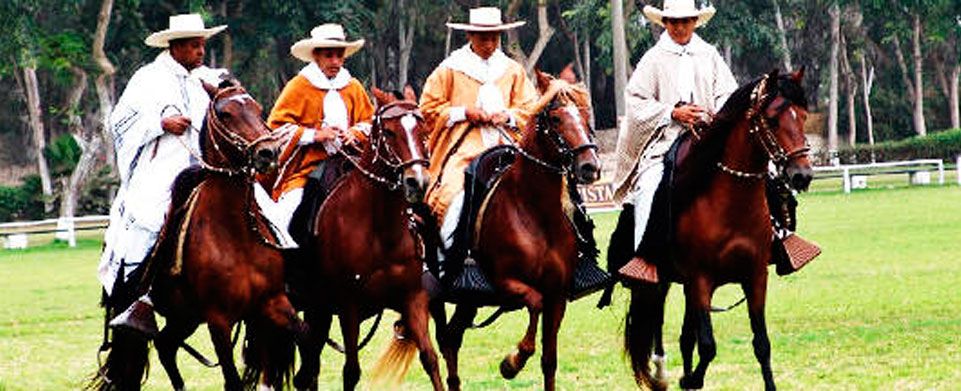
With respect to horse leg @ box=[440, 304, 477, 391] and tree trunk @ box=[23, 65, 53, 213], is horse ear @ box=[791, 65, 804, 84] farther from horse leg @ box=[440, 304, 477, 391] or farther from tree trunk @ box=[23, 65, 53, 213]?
tree trunk @ box=[23, 65, 53, 213]

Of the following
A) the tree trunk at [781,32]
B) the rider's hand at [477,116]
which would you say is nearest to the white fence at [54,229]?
the tree trunk at [781,32]

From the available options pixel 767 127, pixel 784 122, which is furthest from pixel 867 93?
pixel 784 122

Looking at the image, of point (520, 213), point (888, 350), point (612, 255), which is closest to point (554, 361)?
point (520, 213)

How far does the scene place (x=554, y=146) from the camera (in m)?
12.6

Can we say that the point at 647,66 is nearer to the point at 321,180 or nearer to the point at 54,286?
the point at 321,180

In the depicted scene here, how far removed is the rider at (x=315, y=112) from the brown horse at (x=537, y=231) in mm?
1176

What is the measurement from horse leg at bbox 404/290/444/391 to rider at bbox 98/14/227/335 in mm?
1665

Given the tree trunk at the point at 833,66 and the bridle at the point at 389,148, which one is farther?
the tree trunk at the point at 833,66

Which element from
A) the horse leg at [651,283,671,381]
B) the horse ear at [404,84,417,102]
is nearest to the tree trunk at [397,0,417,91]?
the horse leg at [651,283,671,381]

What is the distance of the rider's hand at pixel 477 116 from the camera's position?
46.3 feet

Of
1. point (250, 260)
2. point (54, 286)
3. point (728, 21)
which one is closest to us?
point (250, 260)

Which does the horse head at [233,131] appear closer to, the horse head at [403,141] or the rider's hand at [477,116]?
the horse head at [403,141]

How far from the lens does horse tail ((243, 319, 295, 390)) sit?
41.4 feet

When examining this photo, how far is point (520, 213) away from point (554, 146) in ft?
2.13
